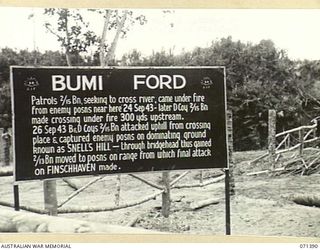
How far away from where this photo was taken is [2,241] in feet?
3.84

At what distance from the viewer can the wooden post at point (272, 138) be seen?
4.03 feet

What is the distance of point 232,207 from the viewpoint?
1.23m

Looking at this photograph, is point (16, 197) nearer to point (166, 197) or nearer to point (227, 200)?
point (166, 197)

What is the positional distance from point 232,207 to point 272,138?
0.18m

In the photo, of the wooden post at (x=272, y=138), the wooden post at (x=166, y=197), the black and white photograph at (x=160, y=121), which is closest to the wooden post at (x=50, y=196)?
the black and white photograph at (x=160, y=121)

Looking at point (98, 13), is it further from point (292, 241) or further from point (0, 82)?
point (292, 241)

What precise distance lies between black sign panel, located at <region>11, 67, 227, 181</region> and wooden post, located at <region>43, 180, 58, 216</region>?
2 centimetres

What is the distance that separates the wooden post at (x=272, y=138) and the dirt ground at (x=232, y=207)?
0.09ft

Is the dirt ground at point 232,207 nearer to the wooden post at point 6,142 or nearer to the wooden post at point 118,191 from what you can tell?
the wooden post at point 118,191

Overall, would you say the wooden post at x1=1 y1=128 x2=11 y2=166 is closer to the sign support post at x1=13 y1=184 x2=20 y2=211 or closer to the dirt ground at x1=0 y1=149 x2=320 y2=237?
the sign support post at x1=13 y1=184 x2=20 y2=211

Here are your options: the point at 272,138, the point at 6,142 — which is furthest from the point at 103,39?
the point at 272,138

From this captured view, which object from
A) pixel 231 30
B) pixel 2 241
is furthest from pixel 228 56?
pixel 2 241

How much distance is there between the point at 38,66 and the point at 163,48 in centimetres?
27

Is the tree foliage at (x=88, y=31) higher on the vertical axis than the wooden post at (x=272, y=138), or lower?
higher
